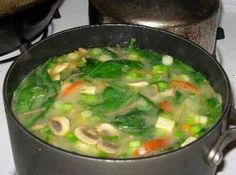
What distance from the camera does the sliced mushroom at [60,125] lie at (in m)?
1.00

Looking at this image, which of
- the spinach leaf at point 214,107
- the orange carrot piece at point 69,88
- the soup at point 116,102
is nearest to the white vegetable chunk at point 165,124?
the soup at point 116,102

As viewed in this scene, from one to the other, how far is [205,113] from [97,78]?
0.85 feet

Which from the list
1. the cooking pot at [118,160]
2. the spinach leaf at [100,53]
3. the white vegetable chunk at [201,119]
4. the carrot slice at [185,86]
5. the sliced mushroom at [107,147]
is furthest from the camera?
the spinach leaf at [100,53]

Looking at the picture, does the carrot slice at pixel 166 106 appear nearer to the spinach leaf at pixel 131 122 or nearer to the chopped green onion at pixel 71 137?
the spinach leaf at pixel 131 122

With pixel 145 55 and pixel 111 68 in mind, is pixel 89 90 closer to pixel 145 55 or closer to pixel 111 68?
pixel 111 68

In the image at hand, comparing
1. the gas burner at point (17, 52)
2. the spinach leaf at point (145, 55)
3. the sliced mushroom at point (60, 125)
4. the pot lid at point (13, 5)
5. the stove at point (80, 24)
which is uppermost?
the pot lid at point (13, 5)

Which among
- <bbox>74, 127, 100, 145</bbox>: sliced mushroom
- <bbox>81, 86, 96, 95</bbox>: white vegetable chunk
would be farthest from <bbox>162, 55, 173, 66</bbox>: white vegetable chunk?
<bbox>74, 127, 100, 145</bbox>: sliced mushroom

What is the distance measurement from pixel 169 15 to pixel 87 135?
464 millimetres

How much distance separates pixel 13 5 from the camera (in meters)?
1.35

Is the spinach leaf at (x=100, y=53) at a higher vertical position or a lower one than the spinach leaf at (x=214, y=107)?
higher

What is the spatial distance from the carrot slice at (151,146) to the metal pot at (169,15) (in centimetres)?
39

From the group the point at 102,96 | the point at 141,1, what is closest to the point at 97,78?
the point at 102,96

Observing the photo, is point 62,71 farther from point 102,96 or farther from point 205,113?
point 205,113

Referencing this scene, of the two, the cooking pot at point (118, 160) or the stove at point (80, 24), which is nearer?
the cooking pot at point (118, 160)
